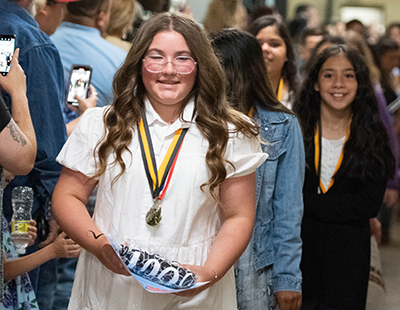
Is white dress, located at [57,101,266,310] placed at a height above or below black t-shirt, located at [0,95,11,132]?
below

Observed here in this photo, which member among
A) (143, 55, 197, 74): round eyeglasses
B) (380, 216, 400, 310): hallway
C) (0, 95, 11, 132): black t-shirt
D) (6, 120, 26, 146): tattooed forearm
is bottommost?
(380, 216, 400, 310): hallway

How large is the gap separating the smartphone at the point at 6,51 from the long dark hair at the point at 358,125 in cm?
173

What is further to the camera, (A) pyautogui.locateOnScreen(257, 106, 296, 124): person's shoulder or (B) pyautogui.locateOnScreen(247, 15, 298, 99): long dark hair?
(B) pyautogui.locateOnScreen(247, 15, 298, 99): long dark hair

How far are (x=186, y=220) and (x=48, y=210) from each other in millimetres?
1152

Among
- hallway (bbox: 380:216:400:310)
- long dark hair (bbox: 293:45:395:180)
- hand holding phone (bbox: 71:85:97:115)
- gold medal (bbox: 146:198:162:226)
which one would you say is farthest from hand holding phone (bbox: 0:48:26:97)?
hallway (bbox: 380:216:400:310)

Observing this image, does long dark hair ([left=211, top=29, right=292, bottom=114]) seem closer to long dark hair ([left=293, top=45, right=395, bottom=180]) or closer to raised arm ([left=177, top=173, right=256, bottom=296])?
raised arm ([left=177, top=173, right=256, bottom=296])

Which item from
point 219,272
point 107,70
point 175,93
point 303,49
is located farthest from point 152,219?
point 303,49

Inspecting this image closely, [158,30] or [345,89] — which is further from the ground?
[158,30]

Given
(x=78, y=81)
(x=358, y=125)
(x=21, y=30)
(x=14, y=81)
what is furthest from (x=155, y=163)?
(x=358, y=125)

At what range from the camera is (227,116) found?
234cm

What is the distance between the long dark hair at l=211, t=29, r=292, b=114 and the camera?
2.83m

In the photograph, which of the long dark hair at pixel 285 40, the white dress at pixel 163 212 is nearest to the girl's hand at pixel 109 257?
the white dress at pixel 163 212

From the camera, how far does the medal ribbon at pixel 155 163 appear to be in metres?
2.18

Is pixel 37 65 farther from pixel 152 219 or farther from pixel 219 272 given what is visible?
pixel 219 272
